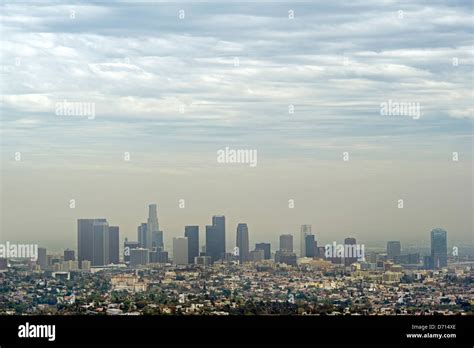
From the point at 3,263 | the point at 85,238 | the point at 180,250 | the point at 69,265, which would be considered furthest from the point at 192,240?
the point at 3,263

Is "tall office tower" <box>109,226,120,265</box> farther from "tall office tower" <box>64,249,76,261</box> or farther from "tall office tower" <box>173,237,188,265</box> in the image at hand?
"tall office tower" <box>173,237,188,265</box>

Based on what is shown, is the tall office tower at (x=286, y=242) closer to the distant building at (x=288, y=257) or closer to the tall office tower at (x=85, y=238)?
the distant building at (x=288, y=257)

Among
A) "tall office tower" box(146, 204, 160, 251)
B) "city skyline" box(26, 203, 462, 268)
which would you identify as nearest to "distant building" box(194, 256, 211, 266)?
"city skyline" box(26, 203, 462, 268)

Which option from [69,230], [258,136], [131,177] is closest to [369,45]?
[258,136]

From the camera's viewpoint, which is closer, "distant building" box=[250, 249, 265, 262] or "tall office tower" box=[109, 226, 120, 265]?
"distant building" box=[250, 249, 265, 262]

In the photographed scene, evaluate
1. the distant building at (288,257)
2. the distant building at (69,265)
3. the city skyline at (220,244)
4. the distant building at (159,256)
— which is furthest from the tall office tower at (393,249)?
the distant building at (69,265)

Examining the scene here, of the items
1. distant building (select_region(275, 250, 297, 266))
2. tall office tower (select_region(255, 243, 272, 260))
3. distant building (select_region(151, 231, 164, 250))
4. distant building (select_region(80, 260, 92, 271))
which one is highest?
distant building (select_region(151, 231, 164, 250))
